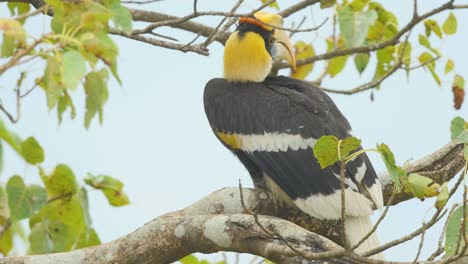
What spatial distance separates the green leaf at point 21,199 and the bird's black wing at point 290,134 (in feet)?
4.41

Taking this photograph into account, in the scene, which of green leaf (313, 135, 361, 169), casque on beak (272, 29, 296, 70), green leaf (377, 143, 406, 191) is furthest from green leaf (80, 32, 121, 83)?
casque on beak (272, 29, 296, 70)

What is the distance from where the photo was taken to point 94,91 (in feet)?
6.06

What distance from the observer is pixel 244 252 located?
280 centimetres

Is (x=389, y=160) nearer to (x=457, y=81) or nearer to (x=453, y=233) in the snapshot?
(x=453, y=233)

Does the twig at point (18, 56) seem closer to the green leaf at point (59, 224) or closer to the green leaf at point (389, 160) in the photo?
the green leaf at point (389, 160)

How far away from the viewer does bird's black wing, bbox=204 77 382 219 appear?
3420mm

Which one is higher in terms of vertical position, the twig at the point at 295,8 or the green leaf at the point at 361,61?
the twig at the point at 295,8

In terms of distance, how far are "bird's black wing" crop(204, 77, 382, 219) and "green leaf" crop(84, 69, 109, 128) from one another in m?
1.65

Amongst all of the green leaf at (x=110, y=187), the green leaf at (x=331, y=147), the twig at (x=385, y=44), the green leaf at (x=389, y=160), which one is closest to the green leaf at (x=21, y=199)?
the green leaf at (x=110, y=187)

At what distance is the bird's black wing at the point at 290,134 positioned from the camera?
3420mm

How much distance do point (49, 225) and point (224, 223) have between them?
0.60 m

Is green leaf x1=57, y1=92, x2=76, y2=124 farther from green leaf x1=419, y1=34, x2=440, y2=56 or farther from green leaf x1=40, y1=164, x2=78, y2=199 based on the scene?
green leaf x1=419, y1=34, x2=440, y2=56

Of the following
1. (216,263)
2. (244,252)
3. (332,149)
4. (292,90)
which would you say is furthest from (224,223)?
(292,90)

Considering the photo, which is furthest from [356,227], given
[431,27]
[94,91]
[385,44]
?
[94,91]
